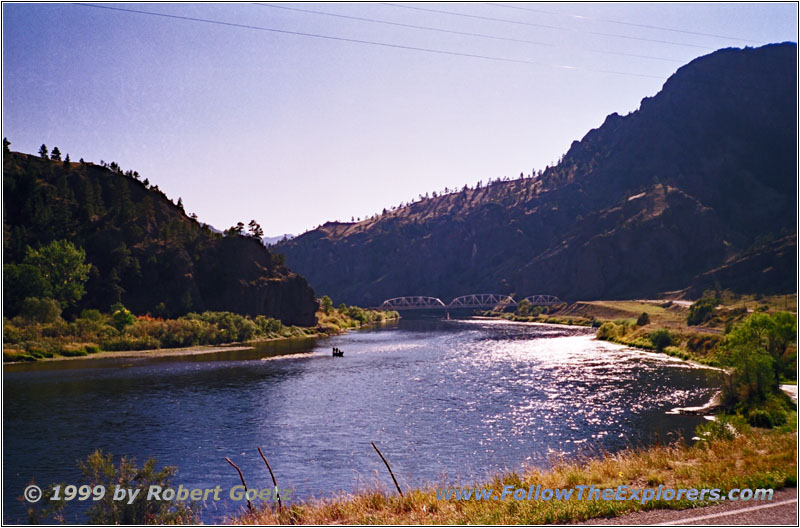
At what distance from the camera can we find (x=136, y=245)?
13750cm

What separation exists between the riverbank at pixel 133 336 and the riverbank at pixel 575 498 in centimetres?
8188

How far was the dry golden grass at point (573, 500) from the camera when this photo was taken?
15914 mm

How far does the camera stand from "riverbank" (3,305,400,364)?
300 ft

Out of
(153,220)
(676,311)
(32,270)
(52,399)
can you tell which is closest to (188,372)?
(52,399)

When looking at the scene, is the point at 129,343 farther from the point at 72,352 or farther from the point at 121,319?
the point at 72,352

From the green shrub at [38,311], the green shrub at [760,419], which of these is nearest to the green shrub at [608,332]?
the green shrub at [760,419]

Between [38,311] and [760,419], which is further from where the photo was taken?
[38,311]

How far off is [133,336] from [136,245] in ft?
116

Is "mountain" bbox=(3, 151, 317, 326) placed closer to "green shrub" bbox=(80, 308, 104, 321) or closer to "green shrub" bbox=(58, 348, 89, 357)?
"green shrub" bbox=(80, 308, 104, 321)

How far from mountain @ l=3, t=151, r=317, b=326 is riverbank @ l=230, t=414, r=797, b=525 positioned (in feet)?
340

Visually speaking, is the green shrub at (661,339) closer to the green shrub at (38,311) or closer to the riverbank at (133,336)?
the riverbank at (133,336)

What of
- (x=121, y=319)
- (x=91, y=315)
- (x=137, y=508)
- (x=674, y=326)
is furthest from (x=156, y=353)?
(x=674, y=326)

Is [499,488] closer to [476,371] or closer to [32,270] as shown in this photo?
[476,371]

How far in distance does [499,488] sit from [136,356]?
88790 mm
